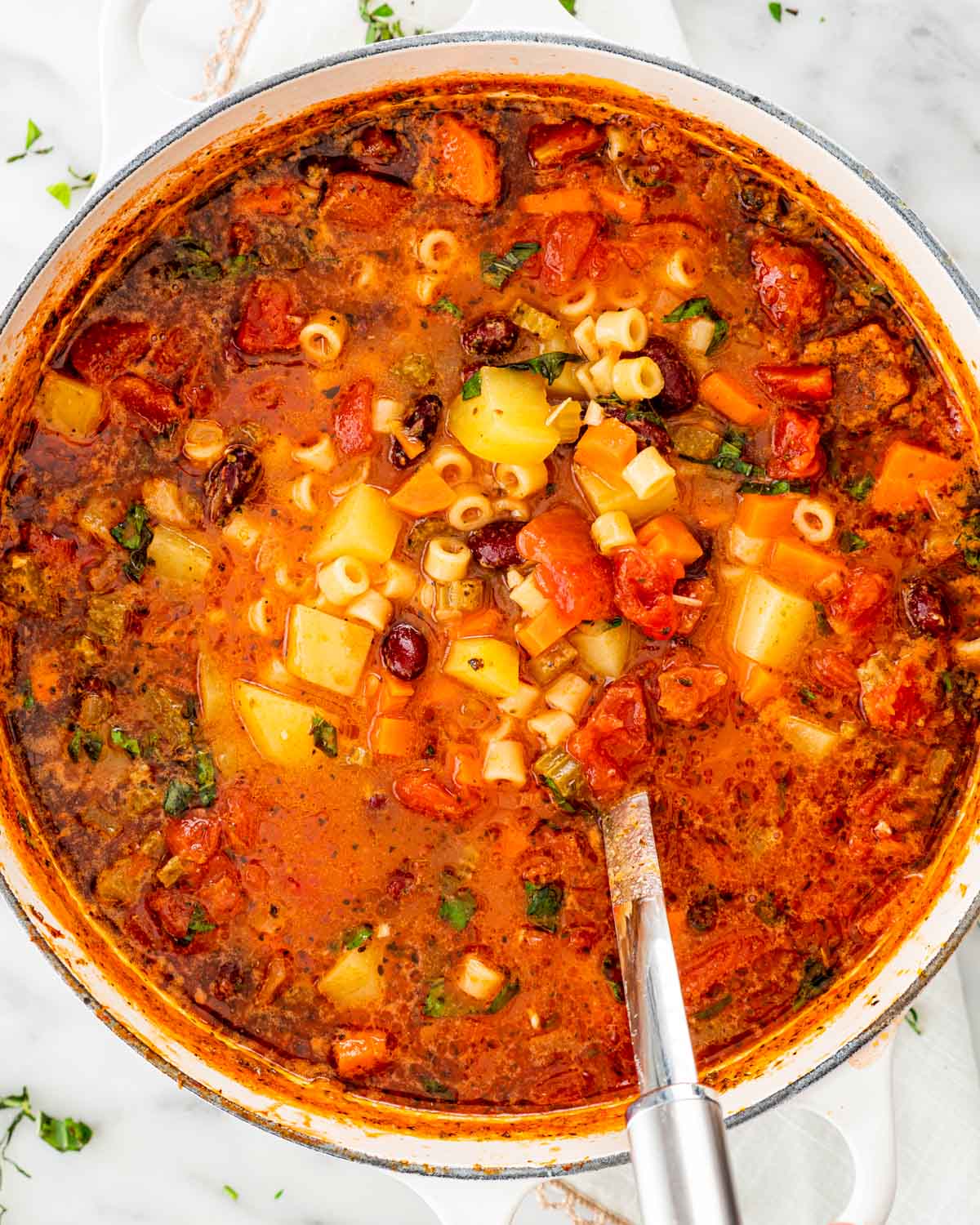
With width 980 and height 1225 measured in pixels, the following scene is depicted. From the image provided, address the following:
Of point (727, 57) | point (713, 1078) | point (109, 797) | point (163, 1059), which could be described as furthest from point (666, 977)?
point (727, 57)

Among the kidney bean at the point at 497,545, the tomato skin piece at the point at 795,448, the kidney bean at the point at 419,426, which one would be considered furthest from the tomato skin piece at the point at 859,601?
the kidney bean at the point at 419,426

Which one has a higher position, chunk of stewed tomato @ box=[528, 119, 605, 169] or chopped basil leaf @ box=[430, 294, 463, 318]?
chunk of stewed tomato @ box=[528, 119, 605, 169]

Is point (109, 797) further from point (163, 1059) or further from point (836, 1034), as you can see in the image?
point (836, 1034)

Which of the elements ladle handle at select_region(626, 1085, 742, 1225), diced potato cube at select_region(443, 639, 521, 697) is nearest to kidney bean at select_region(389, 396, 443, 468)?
diced potato cube at select_region(443, 639, 521, 697)

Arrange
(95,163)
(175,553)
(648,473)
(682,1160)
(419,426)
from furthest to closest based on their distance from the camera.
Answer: (95,163), (175,553), (419,426), (648,473), (682,1160)

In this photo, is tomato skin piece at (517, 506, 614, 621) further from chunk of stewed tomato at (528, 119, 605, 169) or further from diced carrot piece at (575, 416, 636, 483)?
chunk of stewed tomato at (528, 119, 605, 169)

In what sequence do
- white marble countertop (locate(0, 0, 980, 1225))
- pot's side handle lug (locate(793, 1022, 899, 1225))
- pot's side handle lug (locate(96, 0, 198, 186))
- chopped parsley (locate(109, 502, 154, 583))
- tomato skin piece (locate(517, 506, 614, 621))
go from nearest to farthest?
1. pot's side handle lug (locate(96, 0, 198, 186))
2. pot's side handle lug (locate(793, 1022, 899, 1225))
3. tomato skin piece (locate(517, 506, 614, 621))
4. chopped parsley (locate(109, 502, 154, 583))
5. white marble countertop (locate(0, 0, 980, 1225))

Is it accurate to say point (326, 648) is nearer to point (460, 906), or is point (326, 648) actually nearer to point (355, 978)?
→ point (460, 906)

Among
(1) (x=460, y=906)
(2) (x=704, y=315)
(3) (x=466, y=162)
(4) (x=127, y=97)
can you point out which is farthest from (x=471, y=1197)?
(4) (x=127, y=97)
